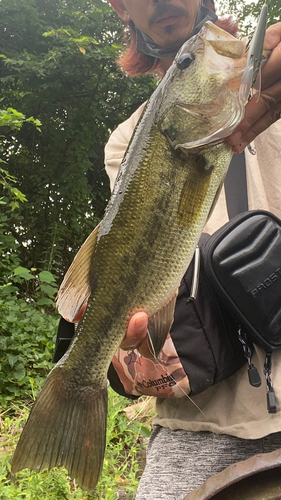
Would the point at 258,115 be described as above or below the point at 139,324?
above

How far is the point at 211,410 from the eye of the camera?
1.62 m

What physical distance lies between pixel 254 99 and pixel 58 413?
1.12 meters

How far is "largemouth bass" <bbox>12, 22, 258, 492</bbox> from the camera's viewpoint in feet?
4.07

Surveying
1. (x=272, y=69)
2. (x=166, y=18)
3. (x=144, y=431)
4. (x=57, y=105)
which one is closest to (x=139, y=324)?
(x=272, y=69)

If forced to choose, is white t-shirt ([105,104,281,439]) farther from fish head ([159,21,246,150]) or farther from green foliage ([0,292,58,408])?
green foliage ([0,292,58,408])

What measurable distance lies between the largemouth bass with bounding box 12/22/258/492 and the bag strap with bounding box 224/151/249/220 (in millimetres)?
539

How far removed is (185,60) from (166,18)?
940mm

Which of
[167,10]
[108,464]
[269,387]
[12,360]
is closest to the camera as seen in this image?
[269,387]

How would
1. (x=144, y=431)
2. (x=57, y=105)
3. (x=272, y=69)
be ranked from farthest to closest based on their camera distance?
(x=57, y=105) < (x=144, y=431) < (x=272, y=69)

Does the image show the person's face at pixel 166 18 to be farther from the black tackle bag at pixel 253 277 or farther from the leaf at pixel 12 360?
the leaf at pixel 12 360

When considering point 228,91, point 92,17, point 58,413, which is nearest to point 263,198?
point 228,91

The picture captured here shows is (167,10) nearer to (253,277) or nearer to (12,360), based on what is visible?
(253,277)

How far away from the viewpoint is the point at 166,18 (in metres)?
2.05

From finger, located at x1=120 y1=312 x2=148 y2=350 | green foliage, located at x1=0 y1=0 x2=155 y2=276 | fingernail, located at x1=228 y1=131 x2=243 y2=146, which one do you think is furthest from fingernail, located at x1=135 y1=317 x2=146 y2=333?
green foliage, located at x1=0 y1=0 x2=155 y2=276
